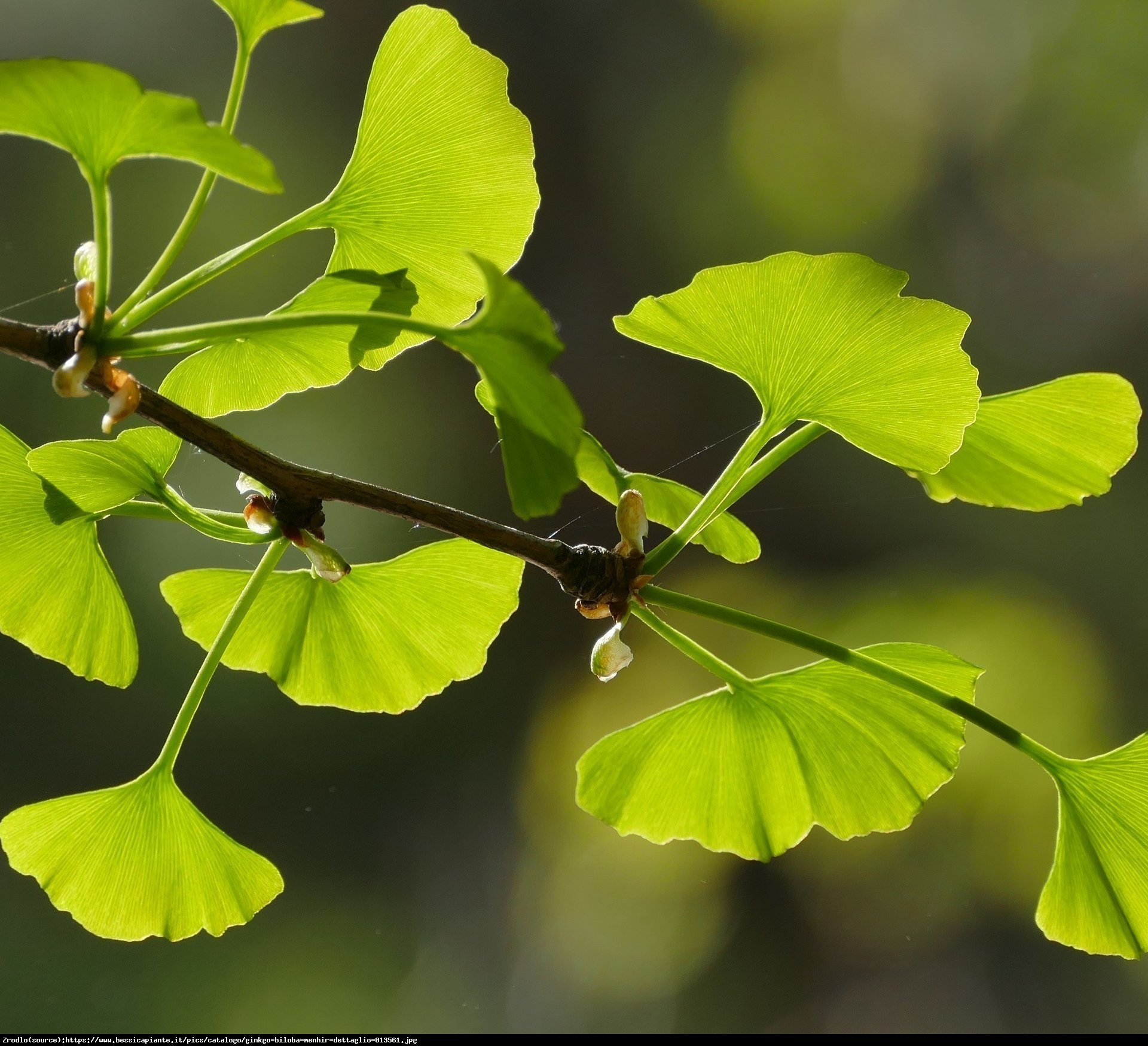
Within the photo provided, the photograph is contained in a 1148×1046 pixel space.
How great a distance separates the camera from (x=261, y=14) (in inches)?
11.6

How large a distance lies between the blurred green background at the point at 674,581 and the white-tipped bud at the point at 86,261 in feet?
2.23

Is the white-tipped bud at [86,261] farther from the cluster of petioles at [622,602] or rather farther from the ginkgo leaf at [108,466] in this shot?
the cluster of petioles at [622,602]

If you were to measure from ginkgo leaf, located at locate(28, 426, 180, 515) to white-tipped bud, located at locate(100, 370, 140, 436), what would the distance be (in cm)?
2

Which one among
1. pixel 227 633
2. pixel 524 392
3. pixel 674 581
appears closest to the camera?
pixel 524 392

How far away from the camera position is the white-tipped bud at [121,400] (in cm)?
27

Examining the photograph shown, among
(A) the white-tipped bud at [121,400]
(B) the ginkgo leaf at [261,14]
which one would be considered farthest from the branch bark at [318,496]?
(B) the ginkgo leaf at [261,14]

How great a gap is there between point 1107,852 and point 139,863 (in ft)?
1.19

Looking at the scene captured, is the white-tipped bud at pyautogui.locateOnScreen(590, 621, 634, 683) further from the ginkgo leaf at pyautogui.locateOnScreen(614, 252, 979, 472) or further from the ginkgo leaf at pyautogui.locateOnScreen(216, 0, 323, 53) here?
the ginkgo leaf at pyautogui.locateOnScreen(216, 0, 323, 53)

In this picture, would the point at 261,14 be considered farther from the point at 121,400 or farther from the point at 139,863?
the point at 139,863

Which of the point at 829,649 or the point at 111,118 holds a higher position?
the point at 111,118

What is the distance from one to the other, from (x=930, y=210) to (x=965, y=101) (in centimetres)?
15

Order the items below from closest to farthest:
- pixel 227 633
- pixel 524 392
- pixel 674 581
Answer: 1. pixel 524 392
2. pixel 227 633
3. pixel 674 581

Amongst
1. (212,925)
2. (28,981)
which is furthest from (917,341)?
(28,981)

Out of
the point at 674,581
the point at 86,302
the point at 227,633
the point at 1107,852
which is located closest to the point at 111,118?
the point at 86,302
